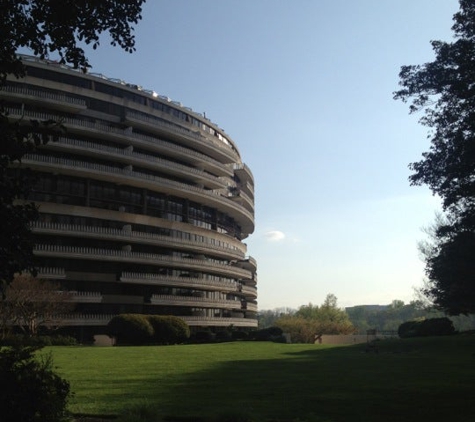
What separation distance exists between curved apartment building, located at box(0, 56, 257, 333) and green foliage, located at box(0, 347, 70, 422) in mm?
49791

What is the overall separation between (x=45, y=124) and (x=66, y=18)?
5.63ft

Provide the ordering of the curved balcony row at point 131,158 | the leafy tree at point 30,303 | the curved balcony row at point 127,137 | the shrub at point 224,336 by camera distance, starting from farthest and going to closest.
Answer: the shrub at point 224,336, the curved balcony row at point 131,158, the curved balcony row at point 127,137, the leafy tree at point 30,303

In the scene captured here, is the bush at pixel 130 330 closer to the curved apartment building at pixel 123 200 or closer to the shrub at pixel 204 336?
the curved apartment building at pixel 123 200

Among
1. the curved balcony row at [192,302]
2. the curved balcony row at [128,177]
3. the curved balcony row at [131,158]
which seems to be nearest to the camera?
the curved balcony row at [128,177]

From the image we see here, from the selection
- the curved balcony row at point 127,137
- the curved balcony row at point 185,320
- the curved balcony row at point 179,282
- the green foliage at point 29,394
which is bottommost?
the green foliage at point 29,394

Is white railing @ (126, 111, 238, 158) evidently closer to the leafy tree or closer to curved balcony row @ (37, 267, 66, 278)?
curved balcony row @ (37, 267, 66, 278)

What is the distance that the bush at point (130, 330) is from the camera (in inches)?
2108

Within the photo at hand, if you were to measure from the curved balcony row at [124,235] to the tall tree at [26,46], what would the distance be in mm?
49333

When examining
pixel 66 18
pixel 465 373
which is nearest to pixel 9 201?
pixel 66 18

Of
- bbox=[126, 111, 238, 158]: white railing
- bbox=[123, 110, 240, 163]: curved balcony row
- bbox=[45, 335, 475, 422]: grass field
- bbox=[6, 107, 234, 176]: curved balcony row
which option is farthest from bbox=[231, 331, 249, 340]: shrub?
bbox=[45, 335, 475, 422]: grass field

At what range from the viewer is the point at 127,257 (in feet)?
210

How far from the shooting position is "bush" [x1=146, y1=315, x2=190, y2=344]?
56531 mm

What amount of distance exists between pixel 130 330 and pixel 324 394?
41.6 m

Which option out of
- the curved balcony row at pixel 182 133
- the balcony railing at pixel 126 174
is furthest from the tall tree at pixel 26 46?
the curved balcony row at pixel 182 133
